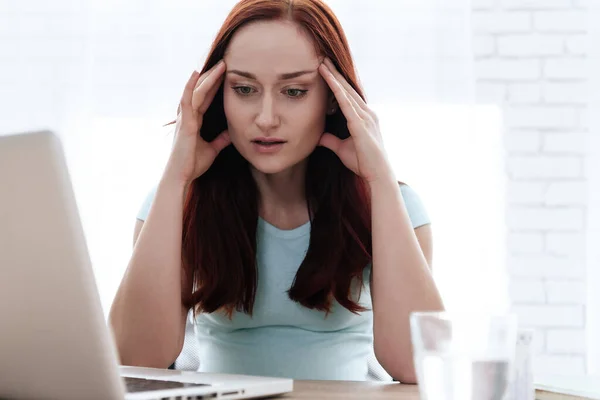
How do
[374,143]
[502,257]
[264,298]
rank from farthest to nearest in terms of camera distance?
[502,257] → [264,298] → [374,143]

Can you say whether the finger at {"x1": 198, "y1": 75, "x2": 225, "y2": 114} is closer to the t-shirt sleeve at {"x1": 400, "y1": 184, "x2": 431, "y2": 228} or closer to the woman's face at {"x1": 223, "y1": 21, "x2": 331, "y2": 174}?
the woman's face at {"x1": 223, "y1": 21, "x2": 331, "y2": 174}

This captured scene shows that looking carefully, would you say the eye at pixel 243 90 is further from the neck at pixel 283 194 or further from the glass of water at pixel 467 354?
the glass of water at pixel 467 354

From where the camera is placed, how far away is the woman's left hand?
4.73 ft

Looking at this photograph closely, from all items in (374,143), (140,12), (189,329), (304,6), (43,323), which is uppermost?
(140,12)

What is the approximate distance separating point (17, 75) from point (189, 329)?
145cm

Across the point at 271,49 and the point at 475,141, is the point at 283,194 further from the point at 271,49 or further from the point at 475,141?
the point at 475,141

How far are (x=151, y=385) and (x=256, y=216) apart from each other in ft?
2.80

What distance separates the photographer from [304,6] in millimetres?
1525

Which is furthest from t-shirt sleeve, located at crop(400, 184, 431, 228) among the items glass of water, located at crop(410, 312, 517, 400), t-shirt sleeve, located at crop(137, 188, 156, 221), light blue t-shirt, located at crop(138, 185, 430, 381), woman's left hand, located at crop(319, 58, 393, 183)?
glass of water, located at crop(410, 312, 517, 400)

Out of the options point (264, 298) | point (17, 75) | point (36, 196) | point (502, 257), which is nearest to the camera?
point (36, 196)

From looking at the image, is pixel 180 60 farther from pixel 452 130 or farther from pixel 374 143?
pixel 374 143

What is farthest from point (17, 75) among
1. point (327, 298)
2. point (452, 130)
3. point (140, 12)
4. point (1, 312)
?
point (1, 312)

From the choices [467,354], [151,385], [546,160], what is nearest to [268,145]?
[151,385]

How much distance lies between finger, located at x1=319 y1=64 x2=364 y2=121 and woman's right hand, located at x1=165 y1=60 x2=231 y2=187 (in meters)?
0.20
